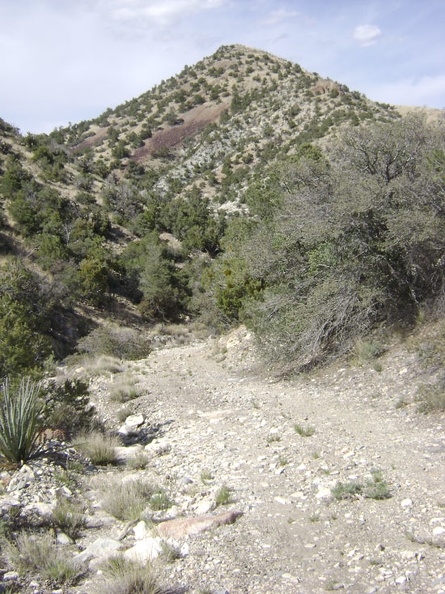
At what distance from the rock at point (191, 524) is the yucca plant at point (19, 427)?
2.70 metres

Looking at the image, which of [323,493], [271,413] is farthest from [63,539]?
[271,413]

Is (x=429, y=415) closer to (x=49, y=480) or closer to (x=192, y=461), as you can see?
(x=192, y=461)

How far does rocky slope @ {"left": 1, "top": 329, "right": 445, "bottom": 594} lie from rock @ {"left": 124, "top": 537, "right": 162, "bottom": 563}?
2 cm

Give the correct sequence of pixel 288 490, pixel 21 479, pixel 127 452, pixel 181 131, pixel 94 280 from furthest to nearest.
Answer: pixel 181 131 → pixel 94 280 → pixel 127 452 → pixel 21 479 → pixel 288 490

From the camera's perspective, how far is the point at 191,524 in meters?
5.09

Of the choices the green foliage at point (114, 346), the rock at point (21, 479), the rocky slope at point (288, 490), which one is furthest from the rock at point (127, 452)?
the green foliage at point (114, 346)

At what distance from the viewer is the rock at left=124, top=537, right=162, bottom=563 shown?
4.51 metres

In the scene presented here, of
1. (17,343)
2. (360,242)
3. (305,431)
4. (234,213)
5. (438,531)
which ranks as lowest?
(305,431)

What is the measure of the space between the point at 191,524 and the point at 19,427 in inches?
121

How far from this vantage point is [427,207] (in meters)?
10.3

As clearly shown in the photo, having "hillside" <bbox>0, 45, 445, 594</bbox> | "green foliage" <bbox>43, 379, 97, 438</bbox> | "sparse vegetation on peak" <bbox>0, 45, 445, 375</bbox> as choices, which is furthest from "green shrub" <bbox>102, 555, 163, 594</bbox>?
"sparse vegetation on peak" <bbox>0, 45, 445, 375</bbox>

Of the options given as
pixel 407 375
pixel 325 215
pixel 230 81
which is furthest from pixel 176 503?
pixel 230 81

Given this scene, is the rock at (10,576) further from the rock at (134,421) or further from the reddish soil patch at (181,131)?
the reddish soil patch at (181,131)

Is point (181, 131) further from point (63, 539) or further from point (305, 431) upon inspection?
point (63, 539)
